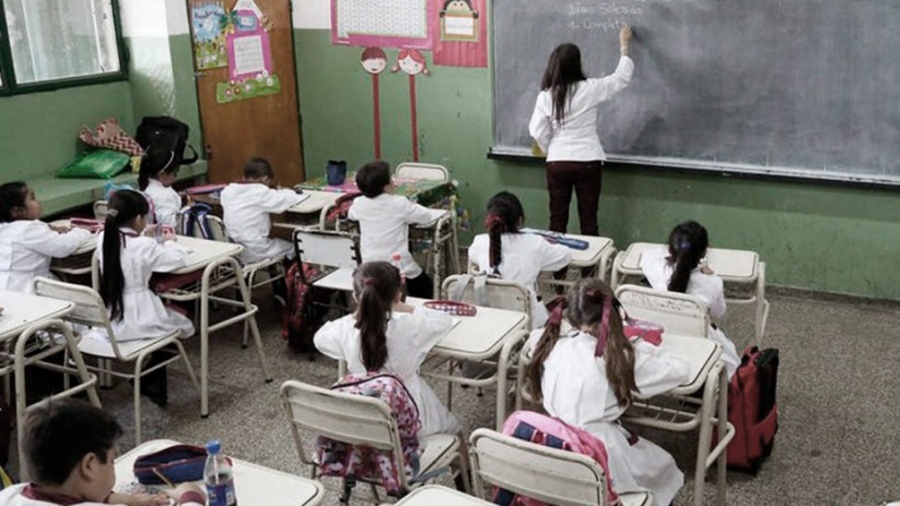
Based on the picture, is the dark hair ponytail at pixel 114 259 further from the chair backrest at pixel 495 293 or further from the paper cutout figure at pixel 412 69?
the paper cutout figure at pixel 412 69

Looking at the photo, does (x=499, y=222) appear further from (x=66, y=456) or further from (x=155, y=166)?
Result: (x=66, y=456)

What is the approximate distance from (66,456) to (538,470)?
1.03 metres

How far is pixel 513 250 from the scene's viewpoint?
376 cm

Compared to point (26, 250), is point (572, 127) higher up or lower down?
higher up

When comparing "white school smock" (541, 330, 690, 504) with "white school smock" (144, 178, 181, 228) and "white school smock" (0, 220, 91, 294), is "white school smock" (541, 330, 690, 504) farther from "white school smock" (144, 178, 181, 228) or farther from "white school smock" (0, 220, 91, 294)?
"white school smock" (144, 178, 181, 228)

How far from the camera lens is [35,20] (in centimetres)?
521

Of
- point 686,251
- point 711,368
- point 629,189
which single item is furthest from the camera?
point 629,189

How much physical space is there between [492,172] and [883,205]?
2323 millimetres

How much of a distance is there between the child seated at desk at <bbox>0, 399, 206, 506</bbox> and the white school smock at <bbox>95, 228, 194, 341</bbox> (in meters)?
1.94

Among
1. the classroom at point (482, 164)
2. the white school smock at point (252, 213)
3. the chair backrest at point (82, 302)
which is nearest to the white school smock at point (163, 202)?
the classroom at point (482, 164)

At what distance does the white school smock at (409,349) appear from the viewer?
281cm

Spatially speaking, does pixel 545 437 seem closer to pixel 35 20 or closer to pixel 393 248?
pixel 393 248

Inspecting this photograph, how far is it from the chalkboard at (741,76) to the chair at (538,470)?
11.0 feet

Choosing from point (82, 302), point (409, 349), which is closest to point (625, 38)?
point (409, 349)
